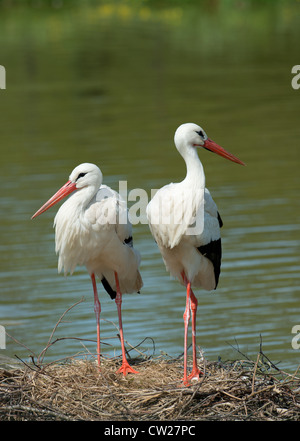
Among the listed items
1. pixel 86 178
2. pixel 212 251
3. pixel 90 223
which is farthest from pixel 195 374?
pixel 86 178

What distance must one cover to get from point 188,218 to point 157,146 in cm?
1046

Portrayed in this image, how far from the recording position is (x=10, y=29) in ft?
107

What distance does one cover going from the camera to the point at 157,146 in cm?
1720

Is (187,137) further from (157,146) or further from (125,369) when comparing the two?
(157,146)

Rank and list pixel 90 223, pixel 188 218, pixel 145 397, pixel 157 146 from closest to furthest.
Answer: pixel 145 397 < pixel 188 218 < pixel 90 223 < pixel 157 146

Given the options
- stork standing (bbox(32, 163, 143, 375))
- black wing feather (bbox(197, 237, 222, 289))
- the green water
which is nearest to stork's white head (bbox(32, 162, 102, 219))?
stork standing (bbox(32, 163, 143, 375))

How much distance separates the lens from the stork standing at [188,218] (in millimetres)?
6824

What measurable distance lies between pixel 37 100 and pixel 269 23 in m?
11.8

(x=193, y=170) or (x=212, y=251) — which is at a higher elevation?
(x=193, y=170)

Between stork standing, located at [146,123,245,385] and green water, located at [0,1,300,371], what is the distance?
1.08 meters

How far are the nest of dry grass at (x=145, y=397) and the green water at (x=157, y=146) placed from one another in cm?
119

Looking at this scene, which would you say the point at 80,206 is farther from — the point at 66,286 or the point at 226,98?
the point at 226,98

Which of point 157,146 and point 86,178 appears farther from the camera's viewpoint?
point 157,146

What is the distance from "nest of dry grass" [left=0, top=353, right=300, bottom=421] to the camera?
238 inches
